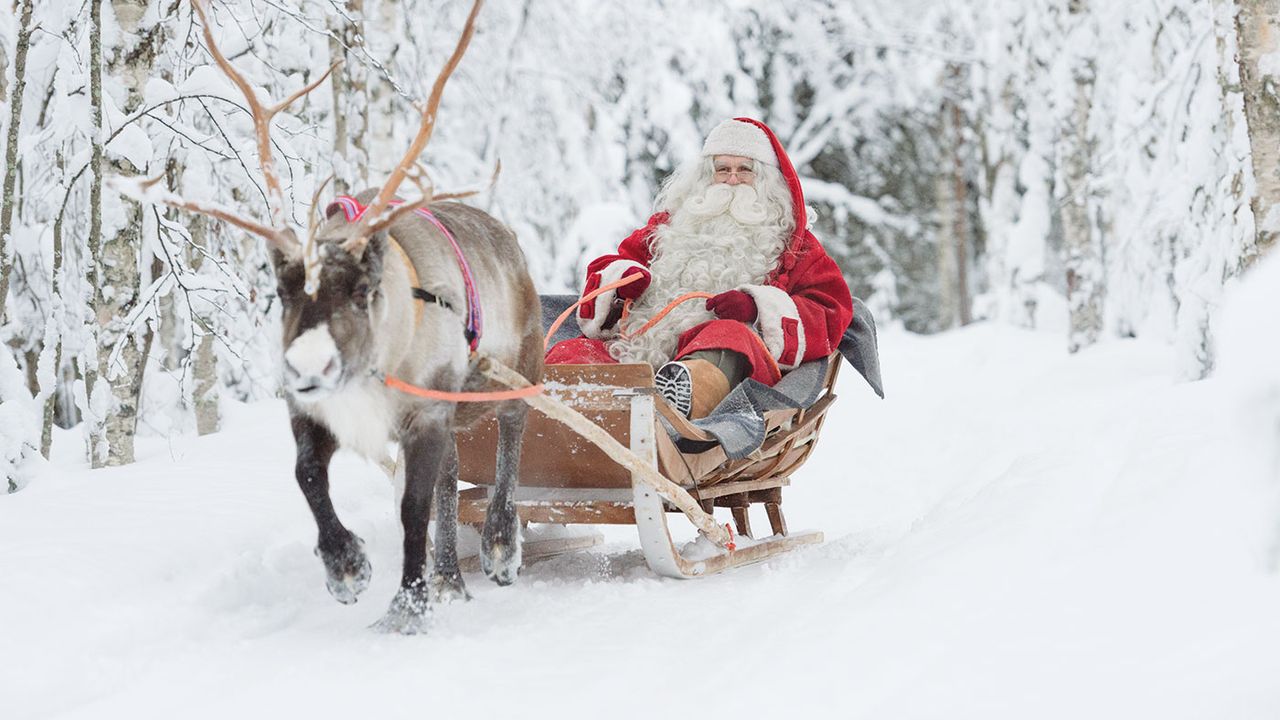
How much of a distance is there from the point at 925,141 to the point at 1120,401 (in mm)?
17381

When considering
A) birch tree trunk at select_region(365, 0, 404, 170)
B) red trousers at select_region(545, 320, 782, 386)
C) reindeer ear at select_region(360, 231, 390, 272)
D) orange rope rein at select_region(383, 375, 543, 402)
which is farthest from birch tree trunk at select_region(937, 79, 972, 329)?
reindeer ear at select_region(360, 231, 390, 272)

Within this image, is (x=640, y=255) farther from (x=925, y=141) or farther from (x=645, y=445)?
(x=925, y=141)

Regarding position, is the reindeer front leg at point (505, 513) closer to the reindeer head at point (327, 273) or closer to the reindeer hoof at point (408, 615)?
the reindeer hoof at point (408, 615)

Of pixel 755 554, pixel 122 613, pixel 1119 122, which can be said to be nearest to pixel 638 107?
pixel 1119 122

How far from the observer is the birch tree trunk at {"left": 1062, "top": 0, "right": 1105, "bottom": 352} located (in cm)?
1228

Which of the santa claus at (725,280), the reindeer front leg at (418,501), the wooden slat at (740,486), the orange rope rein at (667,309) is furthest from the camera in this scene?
the orange rope rein at (667,309)

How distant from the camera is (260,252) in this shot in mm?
7414

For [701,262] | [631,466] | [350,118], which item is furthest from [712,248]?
[350,118]

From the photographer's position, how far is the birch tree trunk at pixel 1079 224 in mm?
12281

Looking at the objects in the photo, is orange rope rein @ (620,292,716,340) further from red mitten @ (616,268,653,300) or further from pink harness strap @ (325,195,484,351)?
pink harness strap @ (325,195,484,351)

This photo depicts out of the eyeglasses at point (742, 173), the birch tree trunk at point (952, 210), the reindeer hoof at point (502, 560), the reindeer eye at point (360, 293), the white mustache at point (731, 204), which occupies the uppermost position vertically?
the reindeer eye at point (360, 293)

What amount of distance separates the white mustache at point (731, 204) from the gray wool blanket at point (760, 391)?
1.95ft

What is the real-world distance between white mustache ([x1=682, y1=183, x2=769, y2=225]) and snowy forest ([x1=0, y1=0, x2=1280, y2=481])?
3.55ft

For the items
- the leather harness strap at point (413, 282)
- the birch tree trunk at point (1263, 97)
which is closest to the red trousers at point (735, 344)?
the leather harness strap at point (413, 282)
